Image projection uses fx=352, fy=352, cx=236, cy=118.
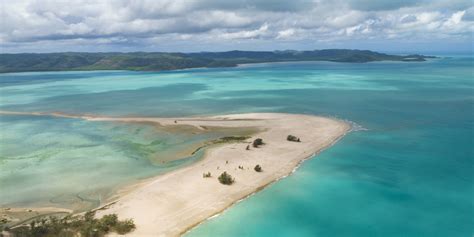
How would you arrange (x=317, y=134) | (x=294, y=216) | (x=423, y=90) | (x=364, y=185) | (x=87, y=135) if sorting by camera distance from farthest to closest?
(x=423, y=90), (x=87, y=135), (x=317, y=134), (x=364, y=185), (x=294, y=216)

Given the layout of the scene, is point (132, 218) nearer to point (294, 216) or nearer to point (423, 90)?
point (294, 216)

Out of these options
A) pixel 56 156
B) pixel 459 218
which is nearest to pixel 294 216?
pixel 459 218

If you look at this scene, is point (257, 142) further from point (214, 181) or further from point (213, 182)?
point (213, 182)

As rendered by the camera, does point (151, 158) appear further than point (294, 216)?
Yes

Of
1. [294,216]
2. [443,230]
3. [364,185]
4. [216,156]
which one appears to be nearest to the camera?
[443,230]

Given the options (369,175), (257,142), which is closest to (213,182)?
(257,142)

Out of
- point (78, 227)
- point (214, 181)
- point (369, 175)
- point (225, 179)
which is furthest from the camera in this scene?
point (369, 175)
